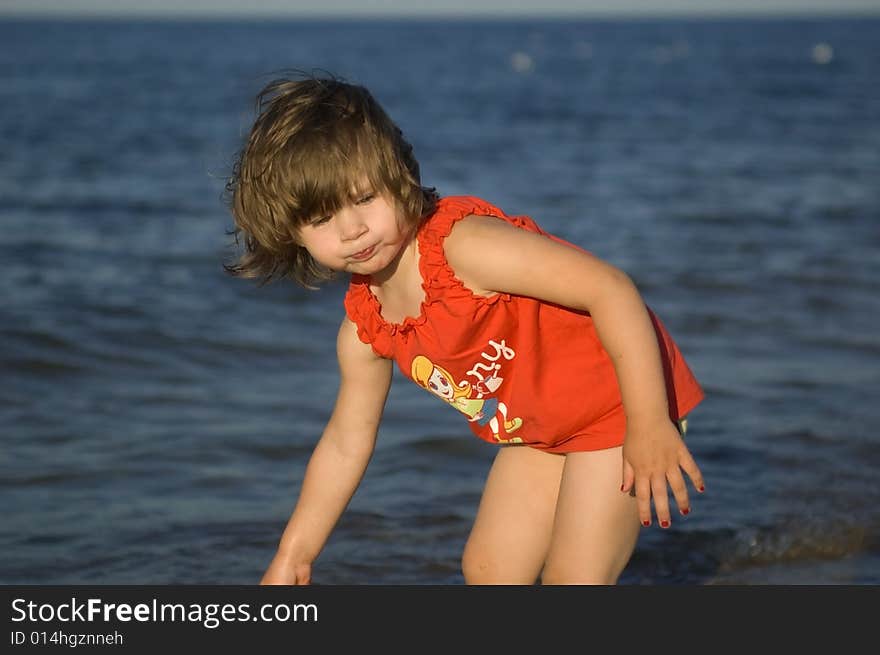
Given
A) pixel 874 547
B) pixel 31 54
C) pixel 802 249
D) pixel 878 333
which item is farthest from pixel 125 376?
pixel 31 54

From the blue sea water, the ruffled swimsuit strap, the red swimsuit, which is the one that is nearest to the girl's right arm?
the red swimsuit

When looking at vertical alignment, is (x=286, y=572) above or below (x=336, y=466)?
below

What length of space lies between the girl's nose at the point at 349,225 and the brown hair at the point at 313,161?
0.02 meters

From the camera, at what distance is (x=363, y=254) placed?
246cm

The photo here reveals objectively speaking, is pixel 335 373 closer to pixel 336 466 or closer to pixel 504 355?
pixel 336 466

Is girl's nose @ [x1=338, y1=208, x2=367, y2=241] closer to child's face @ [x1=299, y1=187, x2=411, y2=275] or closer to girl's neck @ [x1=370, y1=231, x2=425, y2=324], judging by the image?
child's face @ [x1=299, y1=187, x2=411, y2=275]

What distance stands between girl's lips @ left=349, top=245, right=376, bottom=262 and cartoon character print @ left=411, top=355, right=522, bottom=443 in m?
0.32

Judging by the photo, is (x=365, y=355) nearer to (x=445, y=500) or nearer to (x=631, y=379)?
(x=631, y=379)

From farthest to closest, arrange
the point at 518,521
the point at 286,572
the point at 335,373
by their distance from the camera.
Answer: the point at 335,373 < the point at 518,521 < the point at 286,572

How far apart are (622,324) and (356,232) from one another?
0.60 meters

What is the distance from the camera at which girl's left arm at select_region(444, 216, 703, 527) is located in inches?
94.1

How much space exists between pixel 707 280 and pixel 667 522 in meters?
5.57

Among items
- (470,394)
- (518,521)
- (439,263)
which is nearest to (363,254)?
(439,263)

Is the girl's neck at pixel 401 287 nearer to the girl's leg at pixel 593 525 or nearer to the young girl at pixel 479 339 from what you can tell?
the young girl at pixel 479 339
